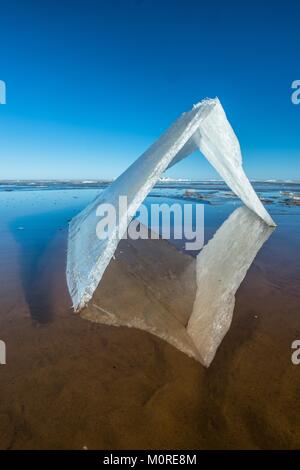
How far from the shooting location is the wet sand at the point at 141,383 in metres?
1.91

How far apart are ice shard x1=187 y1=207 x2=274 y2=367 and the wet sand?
0.12 meters

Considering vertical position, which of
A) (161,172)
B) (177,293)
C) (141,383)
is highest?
(161,172)

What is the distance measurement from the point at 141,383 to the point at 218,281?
235cm

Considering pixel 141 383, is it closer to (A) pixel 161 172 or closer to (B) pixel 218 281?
(A) pixel 161 172

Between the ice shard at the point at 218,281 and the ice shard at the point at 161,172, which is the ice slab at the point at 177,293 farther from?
the ice shard at the point at 161,172

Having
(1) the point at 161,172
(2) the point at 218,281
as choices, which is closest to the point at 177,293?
(2) the point at 218,281

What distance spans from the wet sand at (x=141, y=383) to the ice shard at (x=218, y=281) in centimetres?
12

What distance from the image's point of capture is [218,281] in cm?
438

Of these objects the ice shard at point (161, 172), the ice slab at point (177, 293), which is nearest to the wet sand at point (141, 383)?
the ice slab at point (177, 293)

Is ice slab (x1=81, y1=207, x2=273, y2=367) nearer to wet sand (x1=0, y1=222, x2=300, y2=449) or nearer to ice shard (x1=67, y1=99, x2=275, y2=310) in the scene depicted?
wet sand (x1=0, y1=222, x2=300, y2=449)
